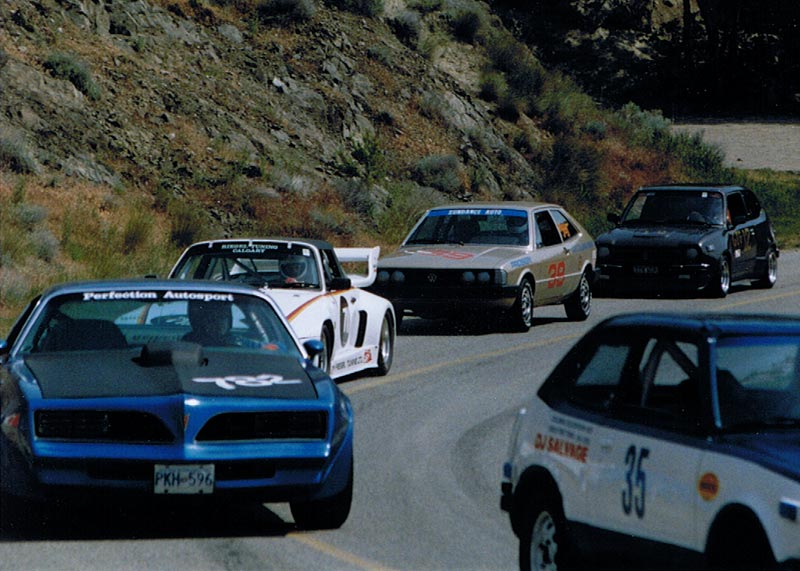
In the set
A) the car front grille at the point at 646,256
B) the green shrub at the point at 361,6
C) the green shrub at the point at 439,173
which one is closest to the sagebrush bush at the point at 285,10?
the green shrub at the point at 361,6

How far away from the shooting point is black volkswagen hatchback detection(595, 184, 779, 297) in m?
24.0

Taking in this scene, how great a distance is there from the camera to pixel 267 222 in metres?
30.4

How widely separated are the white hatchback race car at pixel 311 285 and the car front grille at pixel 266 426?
5.09 meters

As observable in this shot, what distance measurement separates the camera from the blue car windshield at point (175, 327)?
30.6 feet

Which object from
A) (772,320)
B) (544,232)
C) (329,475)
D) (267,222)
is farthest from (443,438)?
(267,222)

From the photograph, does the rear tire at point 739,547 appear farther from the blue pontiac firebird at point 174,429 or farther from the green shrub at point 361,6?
the green shrub at point 361,6

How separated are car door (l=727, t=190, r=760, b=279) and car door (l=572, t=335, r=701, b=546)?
1834 centimetres

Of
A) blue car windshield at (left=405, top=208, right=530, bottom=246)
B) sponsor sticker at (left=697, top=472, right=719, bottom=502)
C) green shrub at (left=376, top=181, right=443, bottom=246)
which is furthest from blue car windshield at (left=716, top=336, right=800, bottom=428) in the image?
green shrub at (left=376, top=181, right=443, bottom=246)

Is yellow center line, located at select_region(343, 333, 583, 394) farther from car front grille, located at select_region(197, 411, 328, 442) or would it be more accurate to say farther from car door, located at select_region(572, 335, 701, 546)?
car door, located at select_region(572, 335, 701, 546)

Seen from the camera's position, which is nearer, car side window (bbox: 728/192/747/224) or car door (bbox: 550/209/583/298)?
car door (bbox: 550/209/583/298)

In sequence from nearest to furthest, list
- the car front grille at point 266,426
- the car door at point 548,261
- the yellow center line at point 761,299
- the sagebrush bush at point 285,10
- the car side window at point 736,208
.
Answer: the car front grille at point 266,426
the car door at point 548,261
the yellow center line at point 761,299
the car side window at point 736,208
the sagebrush bush at point 285,10

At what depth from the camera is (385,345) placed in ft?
51.2

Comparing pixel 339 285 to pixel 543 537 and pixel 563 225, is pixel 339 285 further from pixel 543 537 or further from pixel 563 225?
pixel 543 537

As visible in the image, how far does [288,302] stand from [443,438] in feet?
8.18
